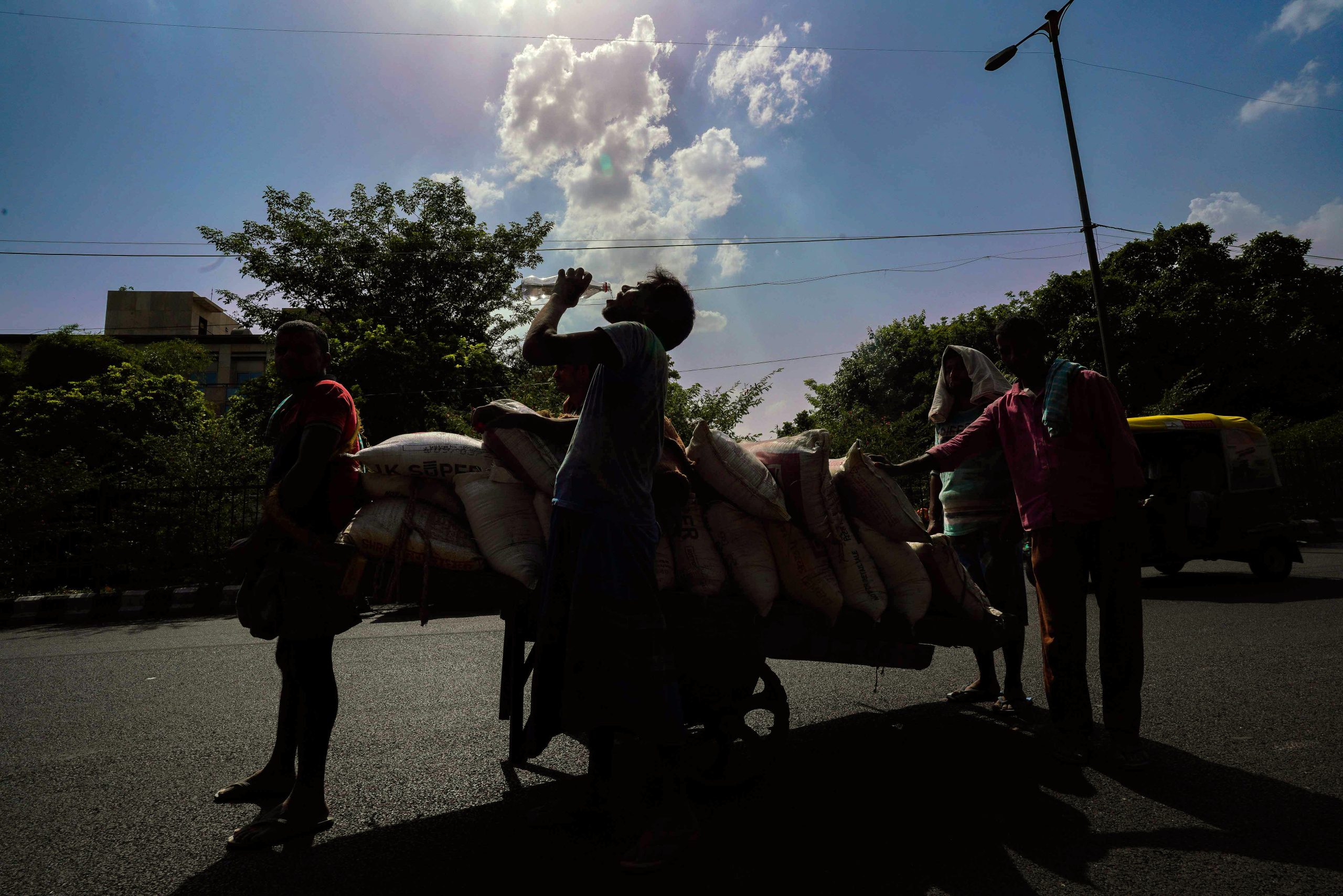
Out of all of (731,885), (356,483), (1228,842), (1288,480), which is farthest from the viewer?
(1288,480)

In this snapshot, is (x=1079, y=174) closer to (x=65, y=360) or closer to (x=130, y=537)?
(x=130, y=537)

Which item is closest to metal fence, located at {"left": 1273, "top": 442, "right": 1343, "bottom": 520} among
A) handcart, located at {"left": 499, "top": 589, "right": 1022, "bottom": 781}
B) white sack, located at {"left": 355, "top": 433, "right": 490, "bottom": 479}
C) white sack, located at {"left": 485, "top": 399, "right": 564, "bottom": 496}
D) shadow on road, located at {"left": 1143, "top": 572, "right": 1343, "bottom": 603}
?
shadow on road, located at {"left": 1143, "top": 572, "right": 1343, "bottom": 603}

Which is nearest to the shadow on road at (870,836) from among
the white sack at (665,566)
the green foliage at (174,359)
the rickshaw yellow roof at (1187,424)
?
the white sack at (665,566)

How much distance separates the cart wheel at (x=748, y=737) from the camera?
3029mm

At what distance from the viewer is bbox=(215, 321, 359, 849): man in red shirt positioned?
264 cm

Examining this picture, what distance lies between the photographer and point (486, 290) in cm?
2330

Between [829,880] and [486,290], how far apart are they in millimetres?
22713

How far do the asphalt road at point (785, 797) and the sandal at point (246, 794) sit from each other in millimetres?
62

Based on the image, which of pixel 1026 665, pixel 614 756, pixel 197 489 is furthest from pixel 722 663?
pixel 197 489

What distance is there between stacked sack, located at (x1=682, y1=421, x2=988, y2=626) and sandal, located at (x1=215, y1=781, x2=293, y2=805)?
1763 mm

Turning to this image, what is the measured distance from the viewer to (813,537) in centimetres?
309

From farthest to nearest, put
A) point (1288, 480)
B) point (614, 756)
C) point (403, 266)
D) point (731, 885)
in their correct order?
point (403, 266) < point (1288, 480) < point (614, 756) < point (731, 885)

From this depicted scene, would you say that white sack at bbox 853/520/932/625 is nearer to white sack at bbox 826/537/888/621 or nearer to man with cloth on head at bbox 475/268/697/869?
white sack at bbox 826/537/888/621

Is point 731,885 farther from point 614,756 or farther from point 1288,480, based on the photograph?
point 1288,480
